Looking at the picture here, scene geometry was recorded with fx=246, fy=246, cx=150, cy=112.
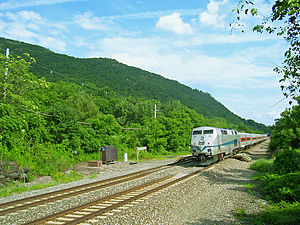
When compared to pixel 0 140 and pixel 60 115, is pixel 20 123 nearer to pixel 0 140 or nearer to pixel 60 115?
pixel 0 140

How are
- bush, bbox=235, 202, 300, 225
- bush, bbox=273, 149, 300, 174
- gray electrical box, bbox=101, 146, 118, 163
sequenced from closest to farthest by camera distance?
bush, bbox=235, 202, 300, 225 → bush, bbox=273, 149, 300, 174 → gray electrical box, bbox=101, 146, 118, 163

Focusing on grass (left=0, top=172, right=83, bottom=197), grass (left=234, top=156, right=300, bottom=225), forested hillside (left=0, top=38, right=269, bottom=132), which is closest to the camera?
grass (left=234, top=156, right=300, bottom=225)

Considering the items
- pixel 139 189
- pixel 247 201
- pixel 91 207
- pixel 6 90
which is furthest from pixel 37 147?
pixel 247 201

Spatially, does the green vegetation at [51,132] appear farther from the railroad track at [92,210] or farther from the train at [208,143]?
the train at [208,143]

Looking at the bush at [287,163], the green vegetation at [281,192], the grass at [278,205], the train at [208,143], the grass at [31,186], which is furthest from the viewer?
the train at [208,143]

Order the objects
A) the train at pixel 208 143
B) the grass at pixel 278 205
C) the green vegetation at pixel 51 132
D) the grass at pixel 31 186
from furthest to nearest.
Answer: the train at pixel 208 143 → the green vegetation at pixel 51 132 → the grass at pixel 31 186 → the grass at pixel 278 205

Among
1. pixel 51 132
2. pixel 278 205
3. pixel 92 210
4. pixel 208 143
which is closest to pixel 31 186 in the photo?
pixel 92 210

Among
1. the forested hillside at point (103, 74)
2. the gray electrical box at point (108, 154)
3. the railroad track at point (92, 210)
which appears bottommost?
the railroad track at point (92, 210)

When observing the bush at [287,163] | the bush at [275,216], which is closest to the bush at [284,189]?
the bush at [275,216]

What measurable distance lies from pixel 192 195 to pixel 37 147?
1268cm

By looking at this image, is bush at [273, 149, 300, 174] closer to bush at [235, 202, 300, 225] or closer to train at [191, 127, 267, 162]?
bush at [235, 202, 300, 225]

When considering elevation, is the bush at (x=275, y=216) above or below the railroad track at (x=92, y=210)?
below

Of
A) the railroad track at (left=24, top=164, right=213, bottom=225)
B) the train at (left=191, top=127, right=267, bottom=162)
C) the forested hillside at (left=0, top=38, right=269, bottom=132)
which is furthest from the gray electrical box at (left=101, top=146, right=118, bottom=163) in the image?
the forested hillside at (left=0, top=38, right=269, bottom=132)

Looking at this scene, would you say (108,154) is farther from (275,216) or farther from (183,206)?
(275,216)
